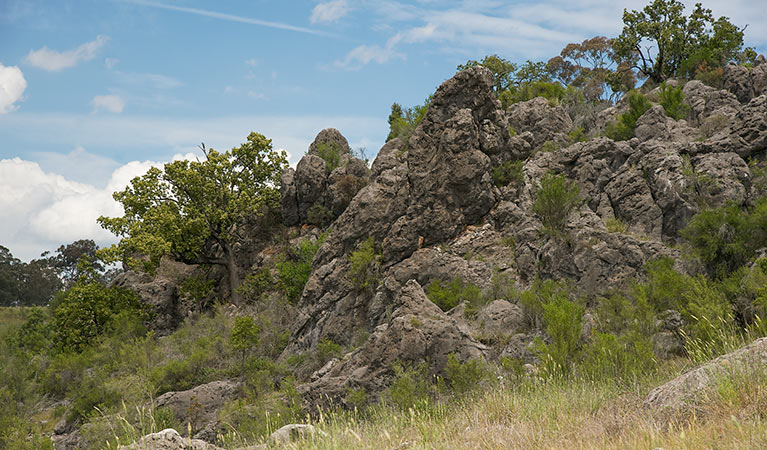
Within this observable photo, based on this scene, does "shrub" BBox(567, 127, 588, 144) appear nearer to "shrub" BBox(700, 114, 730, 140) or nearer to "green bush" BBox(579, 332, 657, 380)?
"shrub" BBox(700, 114, 730, 140)

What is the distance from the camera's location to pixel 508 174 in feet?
75.2

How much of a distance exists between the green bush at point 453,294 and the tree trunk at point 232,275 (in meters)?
15.4

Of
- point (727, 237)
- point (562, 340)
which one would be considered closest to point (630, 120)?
point (727, 237)

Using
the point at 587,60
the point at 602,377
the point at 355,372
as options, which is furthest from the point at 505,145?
the point at 587,60

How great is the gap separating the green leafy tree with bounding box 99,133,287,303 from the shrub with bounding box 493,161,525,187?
16.3m

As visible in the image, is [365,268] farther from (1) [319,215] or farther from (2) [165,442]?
(2) [165,442]

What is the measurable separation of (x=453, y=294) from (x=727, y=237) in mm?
8452

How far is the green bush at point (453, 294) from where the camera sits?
60.1 feet

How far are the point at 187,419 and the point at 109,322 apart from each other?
50.1 ft

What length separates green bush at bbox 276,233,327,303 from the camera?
27984mm

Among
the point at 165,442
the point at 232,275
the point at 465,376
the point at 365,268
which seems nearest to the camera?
the point at 165,442

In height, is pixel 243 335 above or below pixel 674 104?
below

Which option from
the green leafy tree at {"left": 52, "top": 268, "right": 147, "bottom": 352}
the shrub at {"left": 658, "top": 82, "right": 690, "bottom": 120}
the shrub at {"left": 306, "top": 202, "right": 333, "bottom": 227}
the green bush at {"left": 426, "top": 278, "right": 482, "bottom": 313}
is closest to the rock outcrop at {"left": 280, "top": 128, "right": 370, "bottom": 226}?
the shrub at {"left": 306, "top": 202, "right": 333, "bottom": 227}

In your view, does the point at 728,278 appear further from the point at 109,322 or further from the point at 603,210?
the point at 109,322
